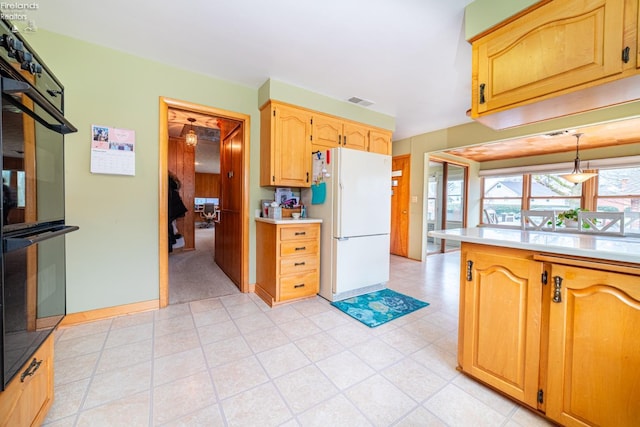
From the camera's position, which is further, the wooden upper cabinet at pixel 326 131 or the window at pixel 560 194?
the window at pixel 560 194

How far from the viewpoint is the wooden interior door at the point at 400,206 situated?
5215 mm

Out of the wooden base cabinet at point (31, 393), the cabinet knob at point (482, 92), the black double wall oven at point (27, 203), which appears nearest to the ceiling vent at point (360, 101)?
the cabinet knob at point (482, 92)

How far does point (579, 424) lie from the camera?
1.12m

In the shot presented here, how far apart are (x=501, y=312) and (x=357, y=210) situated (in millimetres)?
1724

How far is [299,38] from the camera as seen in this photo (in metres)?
2.15

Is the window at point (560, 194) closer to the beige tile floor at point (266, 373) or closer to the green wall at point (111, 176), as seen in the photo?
the beige tile floor at point (266, 373)

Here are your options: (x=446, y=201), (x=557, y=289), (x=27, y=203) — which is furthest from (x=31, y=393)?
(x=446, y=201)

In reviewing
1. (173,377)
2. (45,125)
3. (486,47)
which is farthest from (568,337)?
(45,125)

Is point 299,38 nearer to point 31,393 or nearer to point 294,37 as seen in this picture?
point 294,37

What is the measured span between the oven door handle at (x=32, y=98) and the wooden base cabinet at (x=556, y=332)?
7.09 feet

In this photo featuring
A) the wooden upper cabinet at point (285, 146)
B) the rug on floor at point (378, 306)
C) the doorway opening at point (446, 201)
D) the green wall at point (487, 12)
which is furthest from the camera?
the doorway opening at point (446, 201)

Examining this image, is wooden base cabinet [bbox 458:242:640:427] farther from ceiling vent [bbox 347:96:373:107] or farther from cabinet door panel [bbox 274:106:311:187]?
ceiling vent [bbox 347:96:373:107]

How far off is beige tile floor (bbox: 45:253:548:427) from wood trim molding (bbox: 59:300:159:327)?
9 centimetres

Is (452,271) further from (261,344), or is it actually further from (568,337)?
(261,344)
